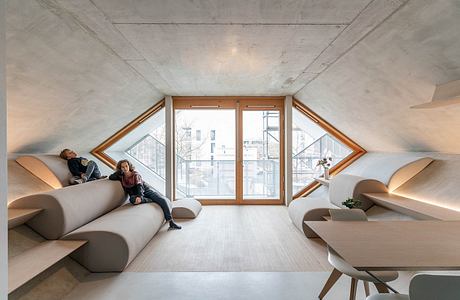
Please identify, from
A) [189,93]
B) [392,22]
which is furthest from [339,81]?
[189,93]

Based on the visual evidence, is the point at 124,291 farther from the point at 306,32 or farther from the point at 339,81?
the point at 339,81

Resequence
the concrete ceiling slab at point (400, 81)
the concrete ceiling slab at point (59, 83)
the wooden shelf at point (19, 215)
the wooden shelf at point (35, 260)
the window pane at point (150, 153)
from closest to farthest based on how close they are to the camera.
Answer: the wooden shelf at point (35, 260) → the concrete ceiling slab at point (400, 81) → the concrete ceiling slab at point (59, 83) → the wooden shelf at point (19, 215) → the window pane at point (150, 153)

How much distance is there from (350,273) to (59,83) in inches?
134

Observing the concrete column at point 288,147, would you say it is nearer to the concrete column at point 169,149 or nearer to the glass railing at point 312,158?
the glass railing at point 312,158

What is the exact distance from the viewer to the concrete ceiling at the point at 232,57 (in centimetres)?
220

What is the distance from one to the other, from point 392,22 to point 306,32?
29.4 inches

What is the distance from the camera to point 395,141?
4.25 metres

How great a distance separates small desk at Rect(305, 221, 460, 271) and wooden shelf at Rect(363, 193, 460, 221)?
628 millimetres

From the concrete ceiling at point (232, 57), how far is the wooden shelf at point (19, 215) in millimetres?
1129

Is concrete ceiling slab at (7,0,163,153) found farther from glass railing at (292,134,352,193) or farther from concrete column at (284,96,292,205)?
glass railing at (292,134,352,193)

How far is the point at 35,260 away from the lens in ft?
7.31

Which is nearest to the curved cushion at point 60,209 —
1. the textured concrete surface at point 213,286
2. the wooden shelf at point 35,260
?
the wooden shelf at point 35,260

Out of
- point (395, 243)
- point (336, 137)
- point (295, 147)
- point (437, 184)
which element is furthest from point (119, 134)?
point (437, 184)

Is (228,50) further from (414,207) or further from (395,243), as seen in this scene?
(414,207)
